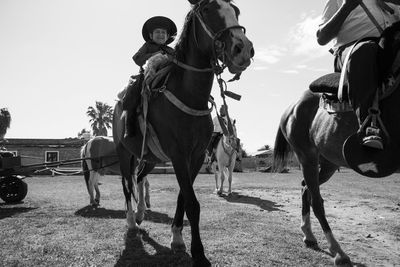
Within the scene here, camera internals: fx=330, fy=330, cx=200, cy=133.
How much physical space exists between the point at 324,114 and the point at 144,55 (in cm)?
320

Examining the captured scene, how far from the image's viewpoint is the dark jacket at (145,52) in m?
5.80

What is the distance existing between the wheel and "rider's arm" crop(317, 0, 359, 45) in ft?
37.8

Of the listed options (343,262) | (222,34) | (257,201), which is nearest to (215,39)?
(222,34)

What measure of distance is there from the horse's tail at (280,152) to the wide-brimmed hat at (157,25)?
2.81 metres

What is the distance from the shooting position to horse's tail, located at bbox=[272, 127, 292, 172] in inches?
256

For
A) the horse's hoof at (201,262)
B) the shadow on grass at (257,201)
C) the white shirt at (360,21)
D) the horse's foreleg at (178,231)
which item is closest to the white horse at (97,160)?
the shadow on grass at (257,201)

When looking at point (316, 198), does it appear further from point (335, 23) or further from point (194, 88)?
point (335, 23)

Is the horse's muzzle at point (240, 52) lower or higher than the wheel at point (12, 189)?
higher

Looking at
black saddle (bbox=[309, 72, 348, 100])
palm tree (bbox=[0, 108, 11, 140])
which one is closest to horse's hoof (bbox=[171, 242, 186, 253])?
black saddle (bbox=[309, 72, 348, 100])

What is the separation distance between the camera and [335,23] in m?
3.05

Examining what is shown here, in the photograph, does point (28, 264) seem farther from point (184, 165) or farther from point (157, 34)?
point (157, 34)

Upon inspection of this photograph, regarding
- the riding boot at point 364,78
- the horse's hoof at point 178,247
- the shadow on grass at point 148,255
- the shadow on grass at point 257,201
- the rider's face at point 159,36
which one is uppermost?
the rider's face at point 159,36

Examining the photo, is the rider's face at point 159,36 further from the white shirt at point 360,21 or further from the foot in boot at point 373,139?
the foot in boot at point 373,139

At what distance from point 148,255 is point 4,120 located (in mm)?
56594
